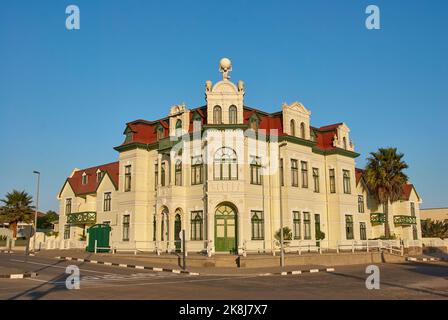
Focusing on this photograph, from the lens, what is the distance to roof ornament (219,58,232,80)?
33.9 metres

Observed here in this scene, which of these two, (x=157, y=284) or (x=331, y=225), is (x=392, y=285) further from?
(x=331, y=225)

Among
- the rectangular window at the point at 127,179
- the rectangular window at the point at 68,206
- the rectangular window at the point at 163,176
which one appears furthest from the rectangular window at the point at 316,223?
the rectangular window at the point at 68,206

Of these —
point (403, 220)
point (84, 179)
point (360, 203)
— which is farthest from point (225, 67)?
point (403, 220)

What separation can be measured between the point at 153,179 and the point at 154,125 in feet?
15.8

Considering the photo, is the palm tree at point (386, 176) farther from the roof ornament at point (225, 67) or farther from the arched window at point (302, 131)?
the roof ornament at point (225, 67)

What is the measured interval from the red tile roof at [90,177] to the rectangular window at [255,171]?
15.0m

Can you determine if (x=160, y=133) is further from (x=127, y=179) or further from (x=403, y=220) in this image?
(x=403, y=220)

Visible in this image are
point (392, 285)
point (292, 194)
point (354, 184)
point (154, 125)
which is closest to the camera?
point (392, 285)

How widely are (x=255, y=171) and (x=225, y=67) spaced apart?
825 cm

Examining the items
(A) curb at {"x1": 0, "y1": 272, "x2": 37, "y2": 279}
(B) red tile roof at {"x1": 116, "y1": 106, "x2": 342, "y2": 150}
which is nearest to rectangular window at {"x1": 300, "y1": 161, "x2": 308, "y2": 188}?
(B) red tile roof at {"x1": 116, "y1": 106, "x2": 342, "y2": 150}

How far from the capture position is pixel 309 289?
53.7ft

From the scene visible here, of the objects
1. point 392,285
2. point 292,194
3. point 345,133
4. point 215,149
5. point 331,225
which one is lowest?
point 392,285
